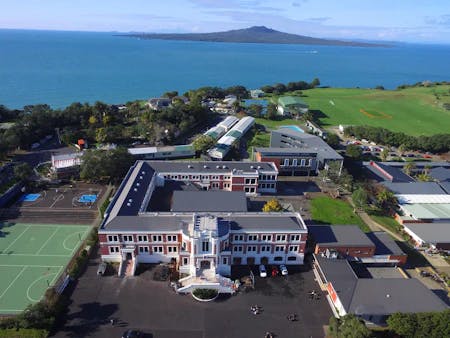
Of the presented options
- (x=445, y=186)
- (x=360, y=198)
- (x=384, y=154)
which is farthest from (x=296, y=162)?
(x=445, y=186)

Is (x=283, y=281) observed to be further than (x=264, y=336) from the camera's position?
Yes

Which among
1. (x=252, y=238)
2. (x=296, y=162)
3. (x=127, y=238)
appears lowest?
(x=127, y=238)

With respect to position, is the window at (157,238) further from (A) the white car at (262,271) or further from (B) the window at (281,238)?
(B) the window at (281,238)

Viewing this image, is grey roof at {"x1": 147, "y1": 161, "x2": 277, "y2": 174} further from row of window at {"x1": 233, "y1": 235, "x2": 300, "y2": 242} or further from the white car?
the white car

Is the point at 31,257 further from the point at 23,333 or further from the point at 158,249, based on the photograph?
the point at 158,249

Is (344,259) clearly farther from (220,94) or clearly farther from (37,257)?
(220,94)

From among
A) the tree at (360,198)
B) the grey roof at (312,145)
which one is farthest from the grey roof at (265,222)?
the grey roof at (312,145)

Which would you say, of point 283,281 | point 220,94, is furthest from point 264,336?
point 220,94
